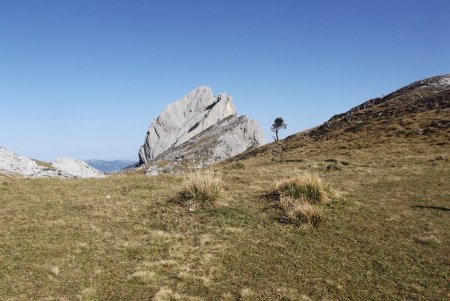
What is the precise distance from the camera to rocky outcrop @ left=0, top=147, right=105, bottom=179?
32.1m

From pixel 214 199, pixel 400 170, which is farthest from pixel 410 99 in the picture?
pixel 214 199

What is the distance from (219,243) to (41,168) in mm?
28094

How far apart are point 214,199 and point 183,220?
2174mm

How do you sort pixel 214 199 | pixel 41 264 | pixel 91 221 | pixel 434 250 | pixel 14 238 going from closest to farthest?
pixel 41 264
pixel 434 250
pixel 14 238
pixel 91 221
pixel 214 199

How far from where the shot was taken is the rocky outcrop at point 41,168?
1264 inches

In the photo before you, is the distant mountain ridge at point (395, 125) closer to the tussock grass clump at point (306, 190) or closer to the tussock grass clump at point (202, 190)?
the tussock grass clump at point (306, 190)

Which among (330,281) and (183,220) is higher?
(183,220)

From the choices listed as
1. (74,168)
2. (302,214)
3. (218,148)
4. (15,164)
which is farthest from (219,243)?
(218,148)

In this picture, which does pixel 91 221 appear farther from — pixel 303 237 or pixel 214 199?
pixel 303 237

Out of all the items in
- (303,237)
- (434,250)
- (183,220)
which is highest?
(183,220)

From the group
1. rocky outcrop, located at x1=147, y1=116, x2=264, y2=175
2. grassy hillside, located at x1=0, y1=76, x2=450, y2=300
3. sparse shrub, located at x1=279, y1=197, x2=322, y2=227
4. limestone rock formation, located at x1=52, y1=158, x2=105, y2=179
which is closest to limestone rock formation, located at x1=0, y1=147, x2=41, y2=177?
limestone rock formation, located at x1=52, y1=158, x2=105, y2=179

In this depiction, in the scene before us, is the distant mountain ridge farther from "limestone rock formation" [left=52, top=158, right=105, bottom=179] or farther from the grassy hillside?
the grassy hillside

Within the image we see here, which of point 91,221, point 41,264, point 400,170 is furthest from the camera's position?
point 400,170

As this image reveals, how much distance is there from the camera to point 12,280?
31.8ft
